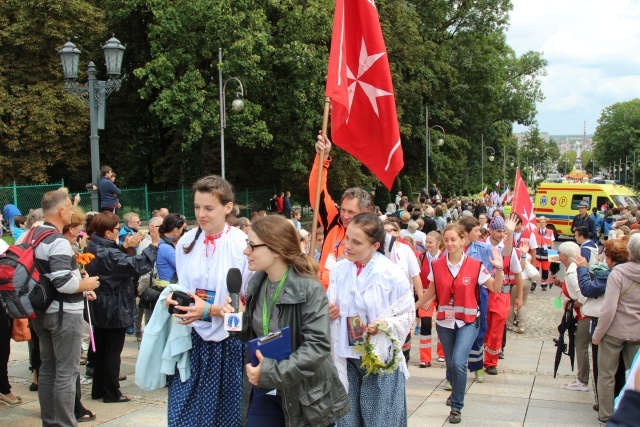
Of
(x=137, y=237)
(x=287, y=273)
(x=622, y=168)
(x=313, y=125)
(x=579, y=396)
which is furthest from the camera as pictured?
(x=622, y=168)

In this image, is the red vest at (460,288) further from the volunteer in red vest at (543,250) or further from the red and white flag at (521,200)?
the volunteer in red vest at (543,250)

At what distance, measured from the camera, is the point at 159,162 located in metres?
33.8

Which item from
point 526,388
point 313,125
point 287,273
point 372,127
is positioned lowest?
point 526,388

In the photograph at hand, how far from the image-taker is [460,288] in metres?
6.48

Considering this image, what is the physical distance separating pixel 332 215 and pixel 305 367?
251cm

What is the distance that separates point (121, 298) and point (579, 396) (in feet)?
16.2

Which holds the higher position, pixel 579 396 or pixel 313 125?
pixel 313 125

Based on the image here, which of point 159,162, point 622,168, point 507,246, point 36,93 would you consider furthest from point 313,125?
point 622,168

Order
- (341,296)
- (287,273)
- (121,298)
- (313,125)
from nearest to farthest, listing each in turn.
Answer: (287,273) < (341,296) < (121,298) < (313,125)

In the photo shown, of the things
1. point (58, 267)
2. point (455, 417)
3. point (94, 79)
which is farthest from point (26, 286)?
point (94, 79)

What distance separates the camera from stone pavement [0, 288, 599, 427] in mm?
6387

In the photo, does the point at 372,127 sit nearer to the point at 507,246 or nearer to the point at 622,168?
the point at 507,246

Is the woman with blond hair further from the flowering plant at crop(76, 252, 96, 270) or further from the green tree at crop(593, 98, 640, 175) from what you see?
the green tree at crop(593, 98, 640, 175)

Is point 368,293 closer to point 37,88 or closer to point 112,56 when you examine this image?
point 112,56
